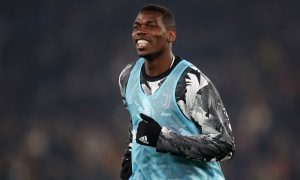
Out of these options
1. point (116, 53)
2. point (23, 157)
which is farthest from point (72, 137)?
point (116, 53)

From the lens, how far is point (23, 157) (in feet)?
22.0

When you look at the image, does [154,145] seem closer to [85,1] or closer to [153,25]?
Result: [153,25]

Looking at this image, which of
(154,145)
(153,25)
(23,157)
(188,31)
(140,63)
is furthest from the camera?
(188,31)

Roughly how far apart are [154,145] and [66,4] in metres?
4.64

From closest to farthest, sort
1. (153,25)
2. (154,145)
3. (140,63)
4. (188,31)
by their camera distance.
A: (154,145) → (153,25) → (140,63) → (188,31)

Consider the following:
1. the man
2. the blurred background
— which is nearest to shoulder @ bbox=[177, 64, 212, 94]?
the man

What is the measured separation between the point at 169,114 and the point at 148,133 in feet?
0.65

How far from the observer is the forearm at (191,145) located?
118 inches

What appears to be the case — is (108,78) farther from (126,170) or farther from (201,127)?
(201,127)

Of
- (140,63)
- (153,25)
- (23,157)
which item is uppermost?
(153,25)

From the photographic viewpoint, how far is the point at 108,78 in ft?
23.1

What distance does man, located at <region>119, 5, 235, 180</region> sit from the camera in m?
3.02

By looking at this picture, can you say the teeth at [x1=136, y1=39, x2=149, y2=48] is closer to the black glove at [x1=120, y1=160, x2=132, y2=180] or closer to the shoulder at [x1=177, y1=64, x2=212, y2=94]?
the shoulder at [x1=177, y1=64, x2=212, y2=94]

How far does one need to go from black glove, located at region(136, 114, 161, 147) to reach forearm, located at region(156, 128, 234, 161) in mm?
23
